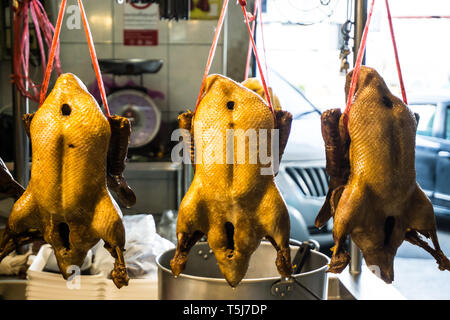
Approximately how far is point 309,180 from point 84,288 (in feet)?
6.39

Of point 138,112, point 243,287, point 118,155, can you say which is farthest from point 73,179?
point 138,112

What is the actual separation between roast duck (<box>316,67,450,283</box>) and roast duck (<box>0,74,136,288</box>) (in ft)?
1.90

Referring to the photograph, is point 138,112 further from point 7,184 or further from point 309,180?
point 7,184

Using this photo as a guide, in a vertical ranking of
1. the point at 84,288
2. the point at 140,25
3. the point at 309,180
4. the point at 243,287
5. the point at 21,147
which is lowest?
the point at 84,288

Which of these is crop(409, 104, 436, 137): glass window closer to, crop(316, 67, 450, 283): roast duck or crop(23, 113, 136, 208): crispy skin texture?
crop(316, 67, 450, 283): roast duck

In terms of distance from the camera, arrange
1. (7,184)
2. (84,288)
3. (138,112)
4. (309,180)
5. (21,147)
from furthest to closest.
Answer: (309,180) < (138,112) < (21,147) < (84,288) < (7,184)

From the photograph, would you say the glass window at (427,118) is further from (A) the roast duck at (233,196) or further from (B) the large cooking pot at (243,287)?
(A) the roast duck at (233,196)

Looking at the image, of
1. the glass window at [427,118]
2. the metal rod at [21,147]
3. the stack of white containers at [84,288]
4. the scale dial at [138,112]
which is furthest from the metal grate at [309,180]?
the metal rod at [21,147]

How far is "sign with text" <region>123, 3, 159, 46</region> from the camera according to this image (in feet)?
10.1

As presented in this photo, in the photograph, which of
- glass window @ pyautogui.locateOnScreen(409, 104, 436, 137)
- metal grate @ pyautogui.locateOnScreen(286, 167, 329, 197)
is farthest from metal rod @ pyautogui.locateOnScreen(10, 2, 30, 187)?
glass window @ pyautogui.locateOnScreen(409, 104, 436, 137)

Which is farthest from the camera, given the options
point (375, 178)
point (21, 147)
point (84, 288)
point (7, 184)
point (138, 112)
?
point (138, 112)

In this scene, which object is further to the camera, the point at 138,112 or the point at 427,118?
the point at 427,118

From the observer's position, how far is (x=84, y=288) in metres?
1.99
